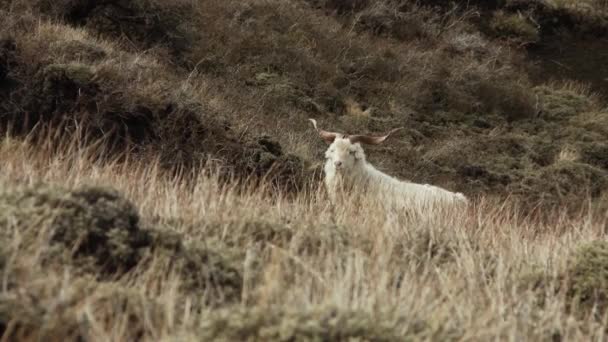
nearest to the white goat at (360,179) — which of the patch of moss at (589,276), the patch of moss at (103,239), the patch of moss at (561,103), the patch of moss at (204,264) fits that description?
the patch of moss at (589,276)

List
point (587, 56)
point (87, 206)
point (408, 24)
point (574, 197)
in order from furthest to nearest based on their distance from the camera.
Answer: point (587, 56), point (408, 24), point (574, 197), point (87, 206)

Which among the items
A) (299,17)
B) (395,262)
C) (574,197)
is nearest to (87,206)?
(395,262)

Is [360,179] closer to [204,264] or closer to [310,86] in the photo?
[204,264]

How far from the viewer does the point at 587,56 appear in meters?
23.7

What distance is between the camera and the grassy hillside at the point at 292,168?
342 centimetres

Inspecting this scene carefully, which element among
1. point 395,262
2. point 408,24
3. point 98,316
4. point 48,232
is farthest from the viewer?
point 408,24

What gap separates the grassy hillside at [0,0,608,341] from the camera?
135 inches

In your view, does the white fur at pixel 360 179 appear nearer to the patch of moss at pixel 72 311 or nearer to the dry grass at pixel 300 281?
the dry grass at pixel 300 281

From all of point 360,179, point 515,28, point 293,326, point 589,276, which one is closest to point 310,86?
point 360,179

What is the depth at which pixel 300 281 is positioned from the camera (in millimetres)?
3824

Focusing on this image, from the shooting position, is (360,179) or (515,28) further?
(515,28)

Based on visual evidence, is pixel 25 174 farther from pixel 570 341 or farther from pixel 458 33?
pixel 458 33

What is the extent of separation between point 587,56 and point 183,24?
45.8 ft

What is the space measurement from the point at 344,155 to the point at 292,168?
167 centimetres
